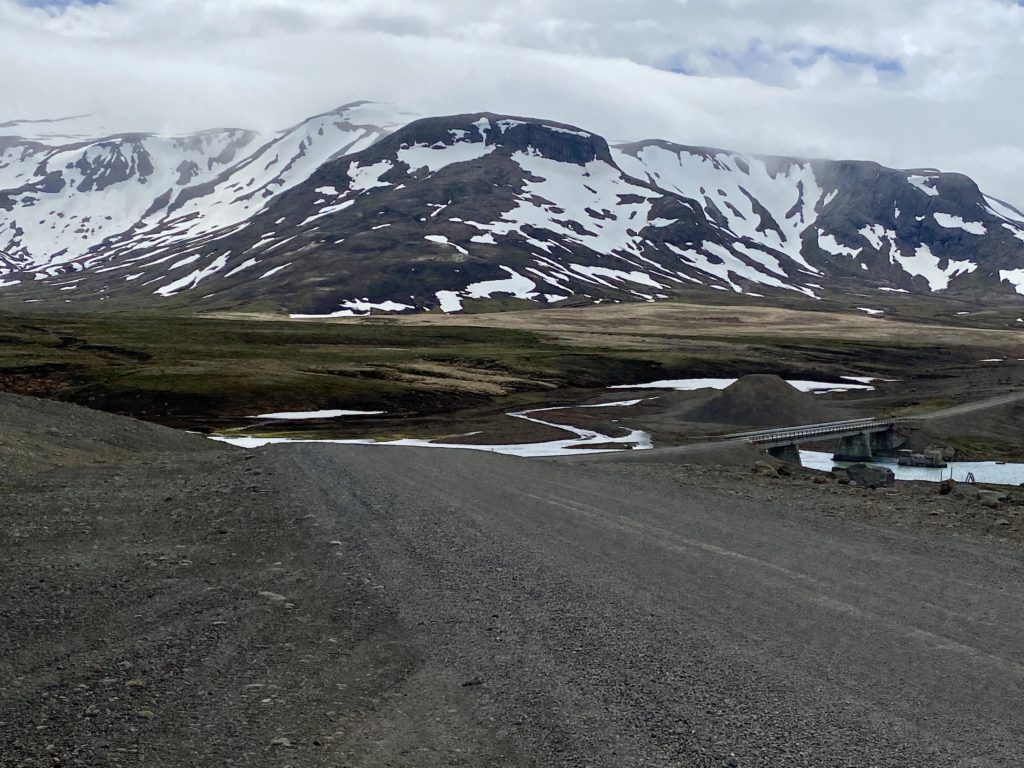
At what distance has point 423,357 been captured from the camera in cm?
15062

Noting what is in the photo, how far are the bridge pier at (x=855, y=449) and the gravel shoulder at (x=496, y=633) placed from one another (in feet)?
236

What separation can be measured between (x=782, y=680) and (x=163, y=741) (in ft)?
22.0

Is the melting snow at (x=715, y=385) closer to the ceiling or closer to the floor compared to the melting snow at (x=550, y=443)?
closer to the floor

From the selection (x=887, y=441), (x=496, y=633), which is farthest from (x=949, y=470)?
(x=496, y=633)

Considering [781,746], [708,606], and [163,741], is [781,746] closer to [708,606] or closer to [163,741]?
[708,606]

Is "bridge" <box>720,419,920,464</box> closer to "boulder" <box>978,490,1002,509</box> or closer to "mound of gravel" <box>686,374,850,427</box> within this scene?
"mound of gravel" <box>686,374,850,427</box>

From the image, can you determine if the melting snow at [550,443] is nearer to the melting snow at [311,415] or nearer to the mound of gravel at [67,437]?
the melting snow at [311,415]

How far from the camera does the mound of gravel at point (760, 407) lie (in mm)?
100812

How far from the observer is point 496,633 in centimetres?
1209

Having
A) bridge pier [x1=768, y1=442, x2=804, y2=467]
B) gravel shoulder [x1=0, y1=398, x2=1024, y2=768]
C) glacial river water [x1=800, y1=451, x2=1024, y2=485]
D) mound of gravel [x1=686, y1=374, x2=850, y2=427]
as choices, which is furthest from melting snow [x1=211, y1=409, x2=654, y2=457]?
gravel shoulder [x1=0, y1=398, x2=1024, y2=768]

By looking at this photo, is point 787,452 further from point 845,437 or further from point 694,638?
point 694,638

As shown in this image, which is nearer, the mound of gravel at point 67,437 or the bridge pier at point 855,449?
the mound of gravel at point 67,437

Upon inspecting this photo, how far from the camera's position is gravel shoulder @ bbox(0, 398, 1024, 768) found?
8.74 m

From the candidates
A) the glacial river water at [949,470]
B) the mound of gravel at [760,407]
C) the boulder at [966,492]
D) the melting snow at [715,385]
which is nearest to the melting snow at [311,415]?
the mound of gravel at [760,407]
